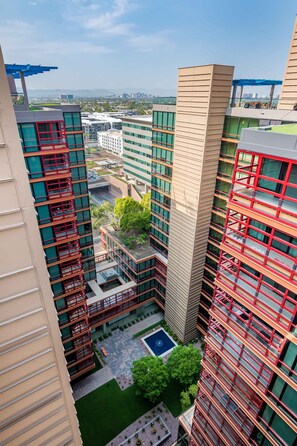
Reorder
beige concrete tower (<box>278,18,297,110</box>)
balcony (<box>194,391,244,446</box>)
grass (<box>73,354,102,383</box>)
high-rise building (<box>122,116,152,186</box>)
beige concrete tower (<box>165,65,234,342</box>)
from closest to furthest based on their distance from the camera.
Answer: balcony (<box>194,391,244,446</box>)
beige concrete tower (<box>278,18,297,110</box>)
beige concrete tower (<box>165,65,234,342</box>)
grass (<box>73,354,102,383</box>)
high-rise building (<box>122,116,152,186</box>)

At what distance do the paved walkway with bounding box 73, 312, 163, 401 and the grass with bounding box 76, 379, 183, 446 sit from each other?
32.5 inches

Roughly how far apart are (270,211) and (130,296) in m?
32.2

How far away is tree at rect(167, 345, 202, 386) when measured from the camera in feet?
102

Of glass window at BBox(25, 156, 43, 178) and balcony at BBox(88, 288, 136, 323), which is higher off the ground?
glass window at BBox(25, 156, 43, 178)

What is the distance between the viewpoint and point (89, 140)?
164000mm

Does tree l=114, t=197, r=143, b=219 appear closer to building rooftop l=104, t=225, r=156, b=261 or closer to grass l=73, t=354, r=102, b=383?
building rooftop l=104, t=225, r=156, b=261

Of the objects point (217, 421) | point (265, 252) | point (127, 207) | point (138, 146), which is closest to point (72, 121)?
point (127, 207)

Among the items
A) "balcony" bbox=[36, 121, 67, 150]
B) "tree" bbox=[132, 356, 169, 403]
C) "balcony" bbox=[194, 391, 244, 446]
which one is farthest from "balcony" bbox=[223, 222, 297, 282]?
"tree" bbox=[132, 356, 169, 403]

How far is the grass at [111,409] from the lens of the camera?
28.5 meters

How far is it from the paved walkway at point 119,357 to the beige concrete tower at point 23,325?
24245 mm

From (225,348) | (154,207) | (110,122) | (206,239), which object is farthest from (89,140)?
(225,348)

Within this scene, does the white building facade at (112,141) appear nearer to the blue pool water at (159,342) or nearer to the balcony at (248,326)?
the blue pool water at (159,342)

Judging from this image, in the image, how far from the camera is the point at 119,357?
120 feet

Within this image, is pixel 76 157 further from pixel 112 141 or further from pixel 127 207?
pixel 112 141
